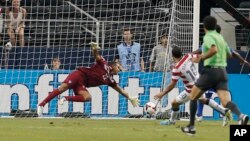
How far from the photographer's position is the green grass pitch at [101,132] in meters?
16.6

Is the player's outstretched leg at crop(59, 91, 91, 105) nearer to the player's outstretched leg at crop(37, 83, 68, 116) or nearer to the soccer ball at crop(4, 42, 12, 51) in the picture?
the player's outstretched leg at crop(37, 83, 68, 116)

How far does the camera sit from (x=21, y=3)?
27.6 meters

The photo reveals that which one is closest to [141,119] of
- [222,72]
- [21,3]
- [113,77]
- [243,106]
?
[113,77]

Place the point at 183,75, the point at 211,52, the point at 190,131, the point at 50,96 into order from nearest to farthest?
the point at 211,52 < the point at 190,131 < the point at 183,75 < the point at 50,96

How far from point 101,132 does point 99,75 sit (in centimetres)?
573

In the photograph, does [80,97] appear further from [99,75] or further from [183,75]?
[183,75]

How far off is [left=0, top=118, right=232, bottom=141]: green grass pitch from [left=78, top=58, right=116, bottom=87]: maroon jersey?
1986mm

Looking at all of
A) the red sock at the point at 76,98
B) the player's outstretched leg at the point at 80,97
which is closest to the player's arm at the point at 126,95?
the player's outstretched leg at the point at 80,97

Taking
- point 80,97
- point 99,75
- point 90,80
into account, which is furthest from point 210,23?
point 90,80

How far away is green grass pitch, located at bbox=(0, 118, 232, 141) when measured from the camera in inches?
655

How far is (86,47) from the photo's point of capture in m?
27.3

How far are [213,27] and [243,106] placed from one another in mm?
8902

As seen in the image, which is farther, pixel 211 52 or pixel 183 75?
pixel 183 75

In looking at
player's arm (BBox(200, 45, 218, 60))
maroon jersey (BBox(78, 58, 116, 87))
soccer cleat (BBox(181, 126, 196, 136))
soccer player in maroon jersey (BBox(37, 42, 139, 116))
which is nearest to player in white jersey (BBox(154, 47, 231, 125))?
soccer player in maroon jersey (BBox(37, 42, 139, 116))
